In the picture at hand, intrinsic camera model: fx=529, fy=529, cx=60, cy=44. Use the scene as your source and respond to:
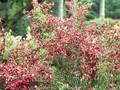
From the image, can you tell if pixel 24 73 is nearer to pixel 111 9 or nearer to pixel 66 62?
pixel 66 62

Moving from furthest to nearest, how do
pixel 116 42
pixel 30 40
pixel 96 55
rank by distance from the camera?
pixel 30 40 → pixel 116 42 → pixel 96 55

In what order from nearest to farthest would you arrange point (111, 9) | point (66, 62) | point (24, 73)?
point (24, 73) → point (66, 62) → point (111, 9)

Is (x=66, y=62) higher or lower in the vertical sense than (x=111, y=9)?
higher

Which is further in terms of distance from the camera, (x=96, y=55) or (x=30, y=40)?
(x=30, y=40)

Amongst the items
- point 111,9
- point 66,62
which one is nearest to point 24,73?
point 66,62

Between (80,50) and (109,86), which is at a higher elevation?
(80,50)

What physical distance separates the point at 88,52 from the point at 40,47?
0.91 meters

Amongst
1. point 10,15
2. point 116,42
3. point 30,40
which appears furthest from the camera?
point 10,15

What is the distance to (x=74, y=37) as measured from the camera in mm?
6383

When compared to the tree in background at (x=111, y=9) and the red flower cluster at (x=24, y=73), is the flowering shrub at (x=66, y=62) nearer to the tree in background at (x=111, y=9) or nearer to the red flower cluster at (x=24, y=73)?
the red flower cluster at (x=24, y=73)

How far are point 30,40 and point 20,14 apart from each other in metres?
10.8

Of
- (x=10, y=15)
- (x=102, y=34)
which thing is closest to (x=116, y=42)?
(x=102, y=34)

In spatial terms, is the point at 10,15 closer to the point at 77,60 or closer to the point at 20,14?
the point at 20,14

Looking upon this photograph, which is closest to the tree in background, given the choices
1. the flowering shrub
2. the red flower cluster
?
the flowering shrub
